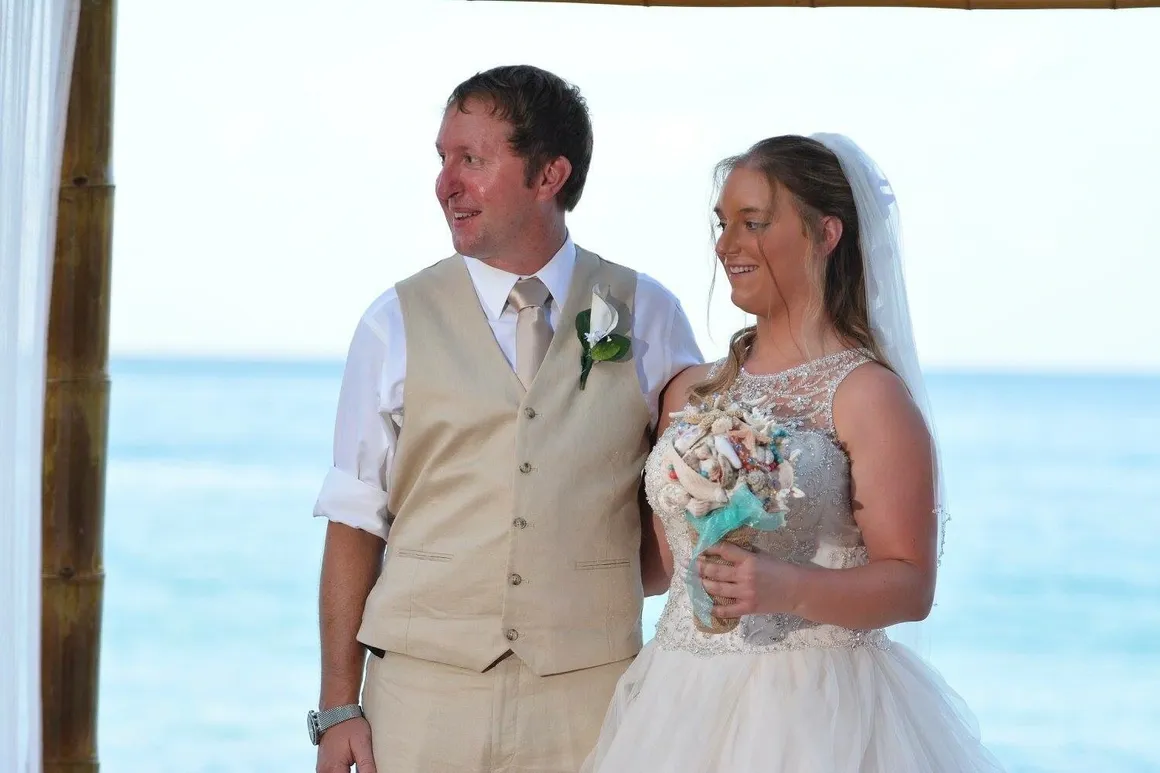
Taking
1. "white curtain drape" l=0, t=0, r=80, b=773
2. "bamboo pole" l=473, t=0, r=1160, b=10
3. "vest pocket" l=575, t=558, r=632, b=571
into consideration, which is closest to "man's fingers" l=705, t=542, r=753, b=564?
"vest pocket" l=575, t=558, r=632, b=571

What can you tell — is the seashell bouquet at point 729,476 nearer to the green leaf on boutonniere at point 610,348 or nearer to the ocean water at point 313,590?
the green leaf on boutonniere at point 610,348

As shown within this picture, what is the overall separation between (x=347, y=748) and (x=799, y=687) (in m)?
0.83

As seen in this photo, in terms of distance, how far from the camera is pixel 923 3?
3.38m

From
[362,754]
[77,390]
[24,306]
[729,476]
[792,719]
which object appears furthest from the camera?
[77,390]

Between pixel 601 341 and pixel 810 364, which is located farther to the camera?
pixel 601 341

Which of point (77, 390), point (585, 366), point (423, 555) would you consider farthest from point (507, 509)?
point (77, 390)

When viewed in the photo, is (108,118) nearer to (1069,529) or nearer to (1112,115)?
(1069,529)

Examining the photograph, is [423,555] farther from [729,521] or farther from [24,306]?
[24,306]

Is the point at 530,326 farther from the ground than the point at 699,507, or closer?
farther from the ground

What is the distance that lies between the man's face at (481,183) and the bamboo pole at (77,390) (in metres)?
1.10

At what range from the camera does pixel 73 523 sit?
10.9 ft

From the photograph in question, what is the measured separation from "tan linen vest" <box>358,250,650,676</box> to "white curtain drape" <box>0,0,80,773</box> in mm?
866

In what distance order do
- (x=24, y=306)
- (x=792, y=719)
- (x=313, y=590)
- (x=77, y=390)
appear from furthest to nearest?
(x=313, y=590), (x=77, y=390), (x=24, y=306), (x=792, y=719)

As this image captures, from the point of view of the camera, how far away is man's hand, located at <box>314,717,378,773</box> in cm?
254
